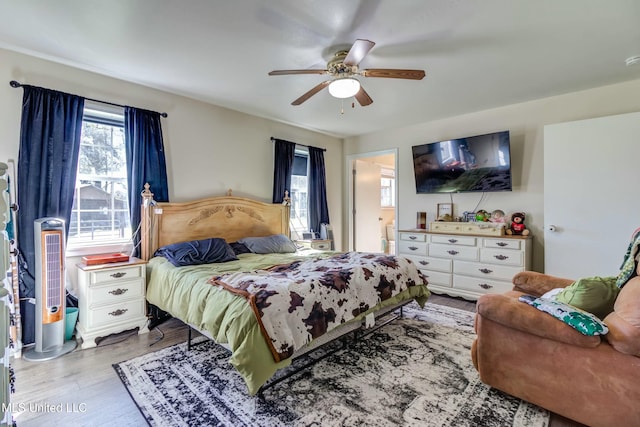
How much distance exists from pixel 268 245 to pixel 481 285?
289 centimetres

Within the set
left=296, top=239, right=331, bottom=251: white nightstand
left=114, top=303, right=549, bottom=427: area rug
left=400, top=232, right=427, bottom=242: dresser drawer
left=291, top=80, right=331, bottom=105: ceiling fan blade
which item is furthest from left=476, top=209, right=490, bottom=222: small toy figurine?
left=291, top=80, right=331, bottom=105: ceiling fan blade

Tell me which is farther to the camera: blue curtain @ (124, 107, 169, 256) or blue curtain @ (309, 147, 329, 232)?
blue curtain @ (309, 147, 329, 232)

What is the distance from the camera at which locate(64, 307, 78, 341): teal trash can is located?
2.78 m

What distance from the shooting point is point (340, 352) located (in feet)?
8.61

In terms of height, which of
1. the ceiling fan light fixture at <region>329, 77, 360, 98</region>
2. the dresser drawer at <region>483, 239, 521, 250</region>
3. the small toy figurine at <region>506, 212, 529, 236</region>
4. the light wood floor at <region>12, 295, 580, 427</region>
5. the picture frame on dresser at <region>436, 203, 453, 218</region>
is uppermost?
the ceiling fan light fixture at <region>329, 77, 360, 98</region>

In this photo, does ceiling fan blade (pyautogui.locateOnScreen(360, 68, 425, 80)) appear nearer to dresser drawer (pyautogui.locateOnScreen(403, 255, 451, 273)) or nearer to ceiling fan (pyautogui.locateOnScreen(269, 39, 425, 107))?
ceiling fan (pyautogui.locateOnScreen(269, 39, 425, 107))

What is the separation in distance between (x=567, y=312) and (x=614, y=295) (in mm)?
533

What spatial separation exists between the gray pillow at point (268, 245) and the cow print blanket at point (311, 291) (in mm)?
975

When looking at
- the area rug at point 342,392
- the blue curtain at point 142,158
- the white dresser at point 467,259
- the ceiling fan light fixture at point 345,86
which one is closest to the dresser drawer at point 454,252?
the white dresser at point 467,259

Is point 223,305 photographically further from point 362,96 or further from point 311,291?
point 362,96

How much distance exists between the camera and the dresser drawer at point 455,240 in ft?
13.2

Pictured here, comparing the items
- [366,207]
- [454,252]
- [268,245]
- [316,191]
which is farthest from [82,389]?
[366,207]

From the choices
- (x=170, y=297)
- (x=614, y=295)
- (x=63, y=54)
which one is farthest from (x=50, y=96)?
(x=614, y=295)

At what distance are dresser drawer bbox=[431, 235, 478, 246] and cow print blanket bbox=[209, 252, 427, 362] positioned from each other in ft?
4.47
